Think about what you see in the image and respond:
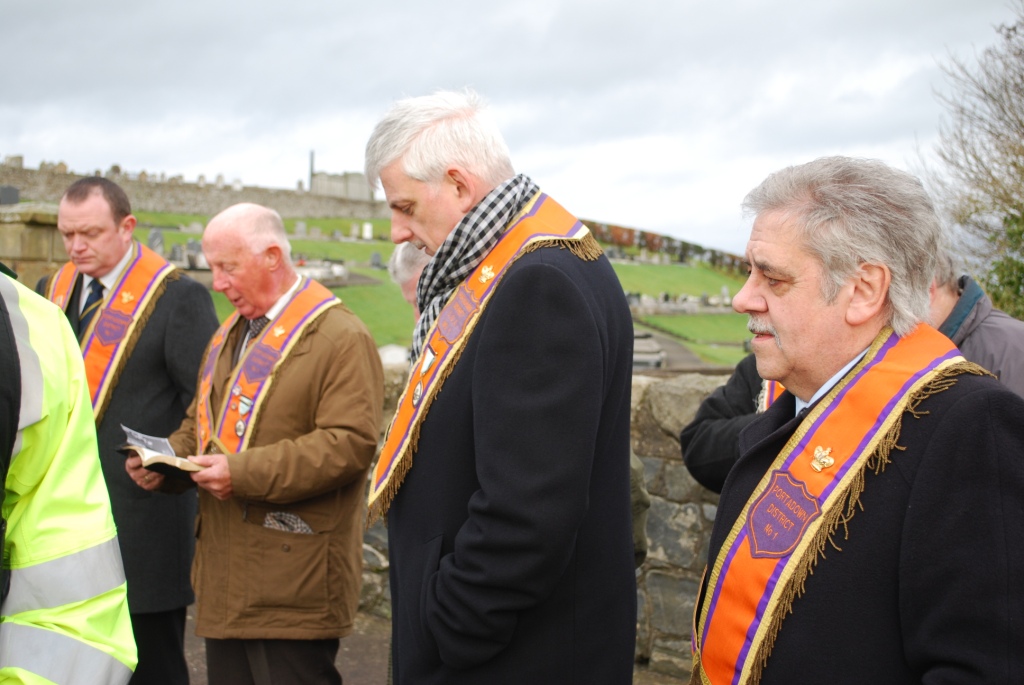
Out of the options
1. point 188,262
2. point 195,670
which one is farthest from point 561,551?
point 188,262

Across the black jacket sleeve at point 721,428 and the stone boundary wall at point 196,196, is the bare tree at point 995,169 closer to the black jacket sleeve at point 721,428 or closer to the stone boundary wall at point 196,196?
the black jacket sleeve at point 721,428

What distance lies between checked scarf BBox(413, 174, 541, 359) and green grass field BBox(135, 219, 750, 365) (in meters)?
5.96

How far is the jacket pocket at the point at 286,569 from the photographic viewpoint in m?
3.43

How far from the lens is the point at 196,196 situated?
163 ft

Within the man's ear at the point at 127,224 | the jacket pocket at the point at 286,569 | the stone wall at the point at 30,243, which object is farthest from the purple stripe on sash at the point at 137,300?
the stone wall at the point at 30,243

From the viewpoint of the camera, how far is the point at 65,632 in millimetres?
1590

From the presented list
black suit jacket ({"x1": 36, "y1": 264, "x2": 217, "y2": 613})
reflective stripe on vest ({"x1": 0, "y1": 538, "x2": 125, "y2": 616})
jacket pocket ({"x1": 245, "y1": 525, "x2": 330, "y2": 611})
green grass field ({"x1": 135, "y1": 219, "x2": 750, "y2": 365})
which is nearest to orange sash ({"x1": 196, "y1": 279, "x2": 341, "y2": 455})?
jacket pocket ({"x1": 245, "y1": 525, "x2": 330, "y2": 611})

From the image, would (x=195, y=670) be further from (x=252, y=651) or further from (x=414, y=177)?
(x=414, y=177)

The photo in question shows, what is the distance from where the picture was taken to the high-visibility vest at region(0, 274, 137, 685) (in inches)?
62.1

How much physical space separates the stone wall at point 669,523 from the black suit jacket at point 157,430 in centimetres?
215

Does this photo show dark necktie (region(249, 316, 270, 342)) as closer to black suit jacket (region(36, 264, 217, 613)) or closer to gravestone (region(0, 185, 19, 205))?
black suit jacket (region(36, 264, 217, 613))

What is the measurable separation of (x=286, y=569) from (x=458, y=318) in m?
1.54

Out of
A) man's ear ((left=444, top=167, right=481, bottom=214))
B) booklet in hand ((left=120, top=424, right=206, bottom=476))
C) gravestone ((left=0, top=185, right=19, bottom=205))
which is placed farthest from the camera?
gravestone ((left=0, top=185, right=19, bottom=205))

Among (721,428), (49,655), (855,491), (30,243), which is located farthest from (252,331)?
(30,243)
